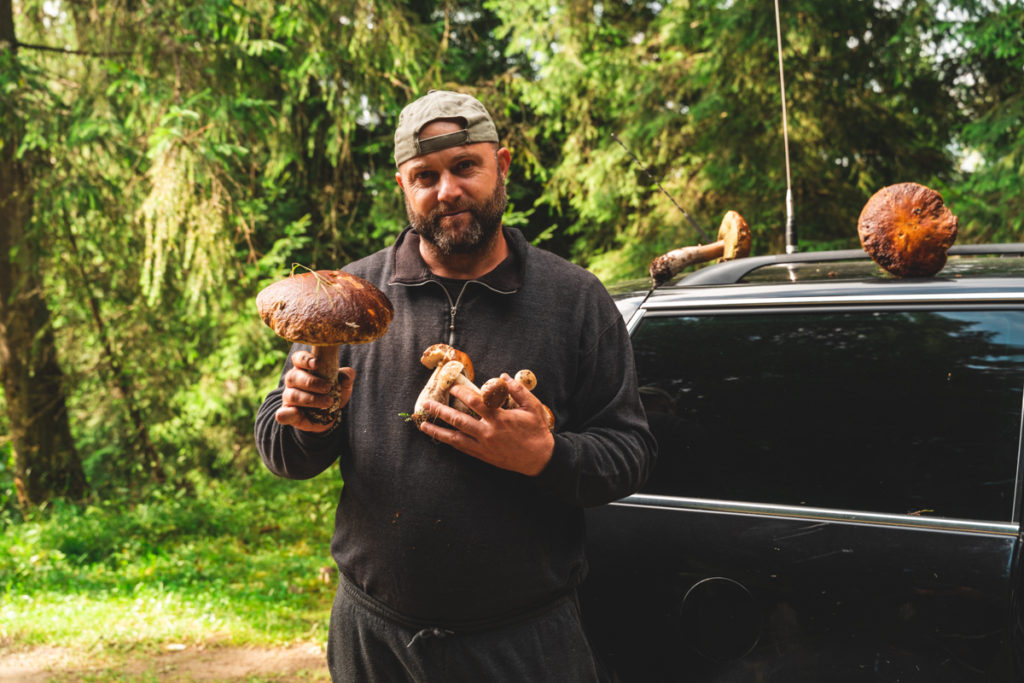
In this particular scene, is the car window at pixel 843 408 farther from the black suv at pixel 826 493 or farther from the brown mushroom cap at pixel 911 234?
the brown mushroom cap at pixel 911 234

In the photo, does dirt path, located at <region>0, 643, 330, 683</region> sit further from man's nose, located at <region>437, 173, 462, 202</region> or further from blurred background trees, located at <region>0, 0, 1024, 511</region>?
man's nose, located at <region>437, 173, 462, 202</region>

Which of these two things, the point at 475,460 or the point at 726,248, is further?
the point at 726,248

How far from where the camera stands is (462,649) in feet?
5.61

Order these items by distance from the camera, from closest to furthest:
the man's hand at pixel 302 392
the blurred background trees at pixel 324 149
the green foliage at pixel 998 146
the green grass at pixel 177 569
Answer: the man's hand at pixel 302 392
the green grass at pixel 177 569
the green foliage at pixel 998 146
the blurred background trees at pixel 324 149

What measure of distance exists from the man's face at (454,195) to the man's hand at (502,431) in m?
0.45

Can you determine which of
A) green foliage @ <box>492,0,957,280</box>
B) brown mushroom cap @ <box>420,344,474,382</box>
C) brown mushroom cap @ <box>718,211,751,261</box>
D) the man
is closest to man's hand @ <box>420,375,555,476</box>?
the man

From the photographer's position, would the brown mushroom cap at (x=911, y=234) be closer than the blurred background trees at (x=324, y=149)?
Yes

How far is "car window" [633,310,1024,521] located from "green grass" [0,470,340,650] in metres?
3.46

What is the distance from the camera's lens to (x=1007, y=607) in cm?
177

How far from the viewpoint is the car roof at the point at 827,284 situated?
1996mm

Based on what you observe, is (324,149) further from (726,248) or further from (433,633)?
(433,633)

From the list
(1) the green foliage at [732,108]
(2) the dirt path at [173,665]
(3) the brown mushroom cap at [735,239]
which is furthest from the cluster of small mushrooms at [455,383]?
(1) the green foliage at [732,108]

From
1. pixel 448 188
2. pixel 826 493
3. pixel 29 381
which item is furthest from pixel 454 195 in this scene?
pixel 29 381

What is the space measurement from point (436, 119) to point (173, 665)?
3.79 m
